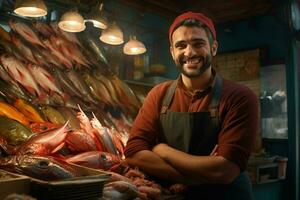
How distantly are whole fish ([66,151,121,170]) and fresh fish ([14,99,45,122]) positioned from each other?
2.43 ft

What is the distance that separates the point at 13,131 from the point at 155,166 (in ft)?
3.92

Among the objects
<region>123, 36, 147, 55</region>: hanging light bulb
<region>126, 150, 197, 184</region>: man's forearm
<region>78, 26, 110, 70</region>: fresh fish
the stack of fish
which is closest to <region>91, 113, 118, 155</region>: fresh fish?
the stack of fish

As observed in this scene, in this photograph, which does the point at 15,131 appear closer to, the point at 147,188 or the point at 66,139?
the point at 66,139

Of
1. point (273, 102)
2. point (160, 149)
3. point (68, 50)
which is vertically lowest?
point (160, 149)

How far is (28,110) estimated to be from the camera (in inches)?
126

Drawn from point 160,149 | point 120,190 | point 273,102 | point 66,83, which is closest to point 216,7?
point 273,102

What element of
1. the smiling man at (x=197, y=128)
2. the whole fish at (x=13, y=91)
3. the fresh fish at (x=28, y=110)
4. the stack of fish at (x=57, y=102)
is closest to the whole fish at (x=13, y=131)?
the stack of fish at (x=57, y=102)

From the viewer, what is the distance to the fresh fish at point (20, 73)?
337cm

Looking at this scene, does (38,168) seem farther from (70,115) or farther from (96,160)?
(70,115)

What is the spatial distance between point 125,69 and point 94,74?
129cm

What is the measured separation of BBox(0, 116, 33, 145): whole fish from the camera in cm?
272

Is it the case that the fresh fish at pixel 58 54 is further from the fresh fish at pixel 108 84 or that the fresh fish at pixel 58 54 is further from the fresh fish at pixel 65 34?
the fresh fish at pixel 108 84

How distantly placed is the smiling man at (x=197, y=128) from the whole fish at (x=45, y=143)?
532mm

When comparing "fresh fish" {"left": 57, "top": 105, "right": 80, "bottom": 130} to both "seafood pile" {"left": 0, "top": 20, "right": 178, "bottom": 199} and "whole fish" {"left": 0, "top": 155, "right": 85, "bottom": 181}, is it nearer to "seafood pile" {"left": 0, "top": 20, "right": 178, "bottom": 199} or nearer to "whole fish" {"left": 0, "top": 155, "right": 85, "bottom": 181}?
"seafood pile" {"left": 0, "top": 20, "right": 178, "bottom": 199}
